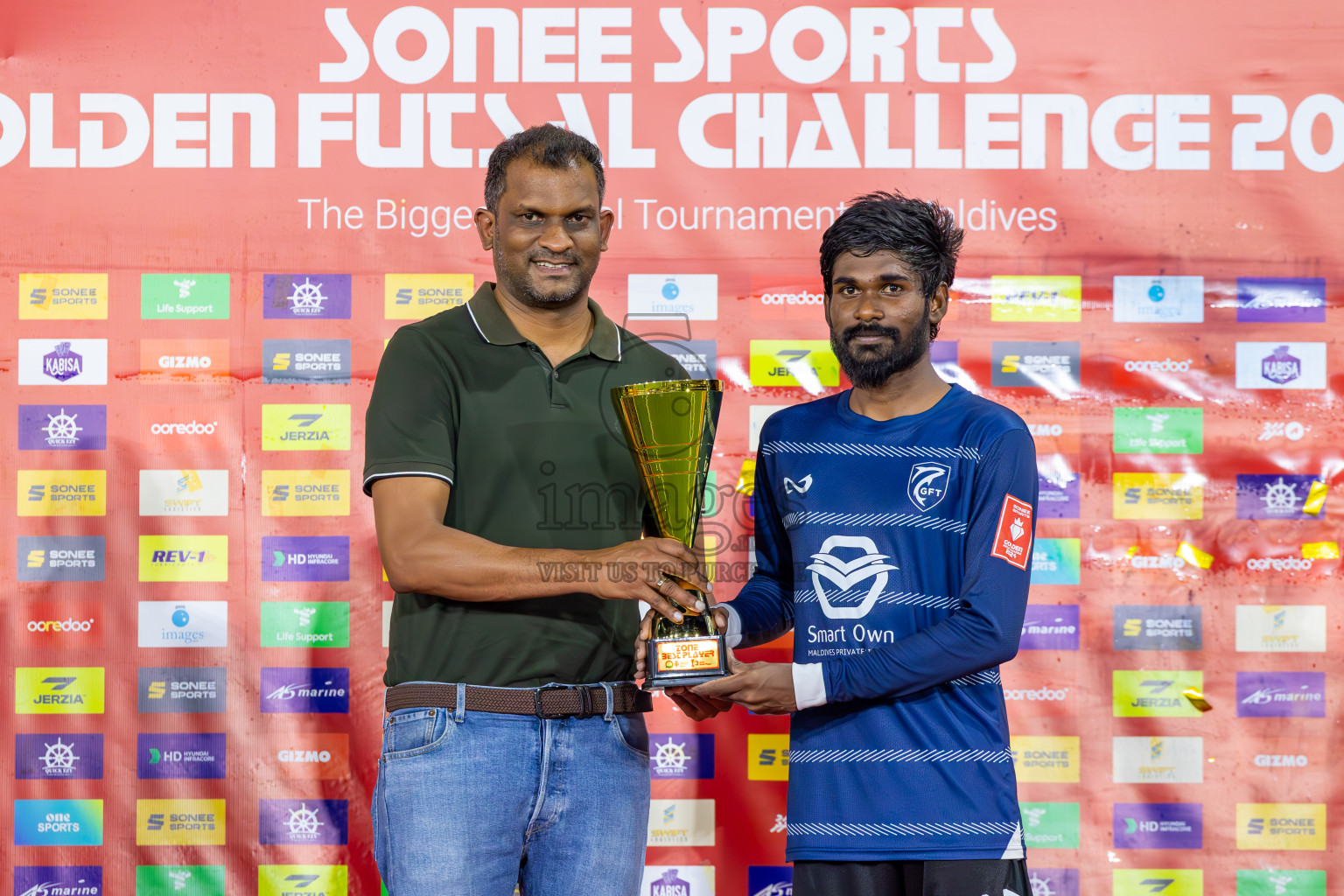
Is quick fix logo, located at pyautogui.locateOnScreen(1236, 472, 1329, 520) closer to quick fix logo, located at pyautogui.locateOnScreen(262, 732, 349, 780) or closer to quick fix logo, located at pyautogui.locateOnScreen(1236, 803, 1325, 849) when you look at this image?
quick fix logo, located at pyautogui.locateOnScreen(1236, 803, 1325, 849)

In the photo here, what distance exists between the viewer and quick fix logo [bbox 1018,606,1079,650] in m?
2.68

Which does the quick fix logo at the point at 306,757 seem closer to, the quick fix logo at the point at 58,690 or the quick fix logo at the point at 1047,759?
the quick fix logo at the point at 58,690

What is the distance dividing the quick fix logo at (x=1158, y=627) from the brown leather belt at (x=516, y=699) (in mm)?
1627

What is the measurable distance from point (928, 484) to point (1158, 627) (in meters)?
1.36

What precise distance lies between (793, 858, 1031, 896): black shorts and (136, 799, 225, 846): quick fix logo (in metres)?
1.75

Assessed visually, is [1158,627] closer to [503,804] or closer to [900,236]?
[900,236]

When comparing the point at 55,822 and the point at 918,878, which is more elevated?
the point at 918,878

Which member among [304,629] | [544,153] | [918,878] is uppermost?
[544,153]

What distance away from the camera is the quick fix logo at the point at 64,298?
8.89 feet

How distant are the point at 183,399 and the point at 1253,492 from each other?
9.23 ft

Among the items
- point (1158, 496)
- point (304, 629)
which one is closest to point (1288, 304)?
point (1158, 496)

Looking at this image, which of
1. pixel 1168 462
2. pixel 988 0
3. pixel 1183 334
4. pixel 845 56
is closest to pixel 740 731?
pixel 1168 462

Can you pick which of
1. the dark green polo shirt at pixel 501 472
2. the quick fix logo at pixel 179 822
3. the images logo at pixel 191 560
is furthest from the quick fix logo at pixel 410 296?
the quick fix logo at pixel 179 822

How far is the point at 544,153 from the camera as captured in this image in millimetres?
1731
